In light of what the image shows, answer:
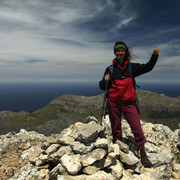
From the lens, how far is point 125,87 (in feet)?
30.4

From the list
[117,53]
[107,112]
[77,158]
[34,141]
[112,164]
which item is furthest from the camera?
[34,141]

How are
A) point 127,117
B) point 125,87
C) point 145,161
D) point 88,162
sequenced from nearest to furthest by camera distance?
Result: point 88,162, point 125,87, point 127,117, point 145,161

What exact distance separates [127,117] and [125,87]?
85.8 inches

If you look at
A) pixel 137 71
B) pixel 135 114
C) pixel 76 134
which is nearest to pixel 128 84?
pixel 137 71

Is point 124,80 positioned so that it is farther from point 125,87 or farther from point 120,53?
point 120,53

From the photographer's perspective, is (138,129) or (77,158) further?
(138,129)

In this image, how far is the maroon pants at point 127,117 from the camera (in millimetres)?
9305

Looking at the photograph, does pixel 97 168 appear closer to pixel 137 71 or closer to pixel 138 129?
pixel 138 129

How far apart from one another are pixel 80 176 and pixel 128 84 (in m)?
6.33

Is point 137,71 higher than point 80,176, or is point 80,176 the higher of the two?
point 137,71

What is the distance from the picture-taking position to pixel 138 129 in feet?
30.2

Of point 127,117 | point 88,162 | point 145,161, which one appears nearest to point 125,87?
point 127,117

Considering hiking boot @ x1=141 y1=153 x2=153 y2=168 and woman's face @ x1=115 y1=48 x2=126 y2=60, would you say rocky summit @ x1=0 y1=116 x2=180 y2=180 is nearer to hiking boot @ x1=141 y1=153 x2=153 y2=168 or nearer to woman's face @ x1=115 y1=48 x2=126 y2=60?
hiking boot @ x1=141 y1=153 x2=153 y2=168

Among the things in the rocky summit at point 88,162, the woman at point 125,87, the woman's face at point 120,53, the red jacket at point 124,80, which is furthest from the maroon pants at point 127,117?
the woman's face at point 120,53
